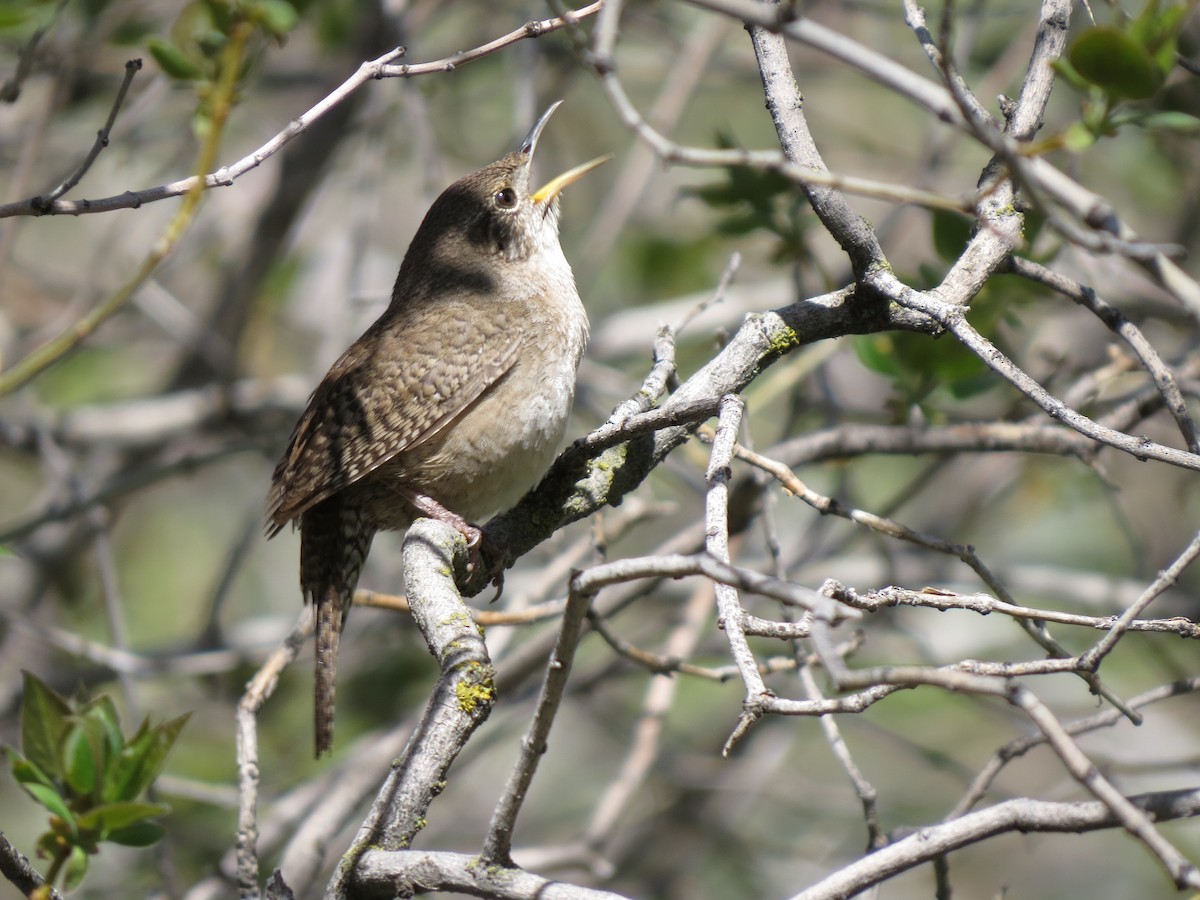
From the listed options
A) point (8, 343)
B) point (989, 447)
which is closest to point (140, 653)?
point (8, 343)

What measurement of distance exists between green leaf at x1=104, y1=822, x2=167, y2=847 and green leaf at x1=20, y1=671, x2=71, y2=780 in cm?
12

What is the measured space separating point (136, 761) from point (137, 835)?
0.12 m

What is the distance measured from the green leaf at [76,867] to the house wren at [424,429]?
51.0 inches

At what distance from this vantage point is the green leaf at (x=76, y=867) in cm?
165

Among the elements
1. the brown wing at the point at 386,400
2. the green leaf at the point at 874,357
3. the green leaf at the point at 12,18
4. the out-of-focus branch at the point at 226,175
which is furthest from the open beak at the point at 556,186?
the green leaf at the point at 12,18

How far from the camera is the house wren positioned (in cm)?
308

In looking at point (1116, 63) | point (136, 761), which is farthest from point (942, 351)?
point (136, 761)

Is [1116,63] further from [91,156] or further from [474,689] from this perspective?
[91,156]

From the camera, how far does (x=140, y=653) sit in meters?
4.46

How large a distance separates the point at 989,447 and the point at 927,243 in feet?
12.4

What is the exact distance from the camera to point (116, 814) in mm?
1625

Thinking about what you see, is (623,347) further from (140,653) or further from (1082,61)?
(1082,61)

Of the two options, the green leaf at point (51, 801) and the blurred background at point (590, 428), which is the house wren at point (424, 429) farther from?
the green leaf at point (51, 801)

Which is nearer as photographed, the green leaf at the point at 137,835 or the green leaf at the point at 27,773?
the green leaf at the point at 27,773
